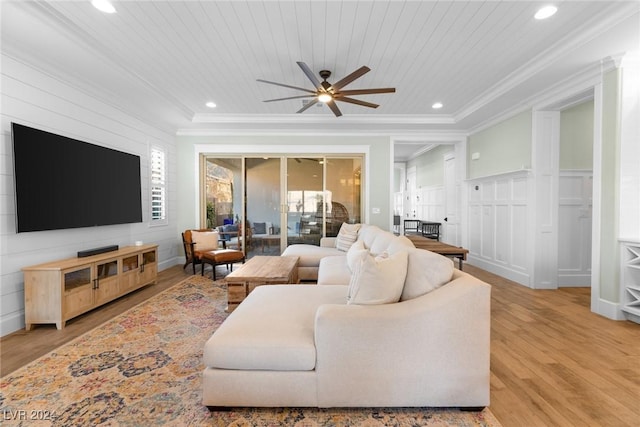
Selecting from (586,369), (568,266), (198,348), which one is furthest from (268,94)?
(568,266)

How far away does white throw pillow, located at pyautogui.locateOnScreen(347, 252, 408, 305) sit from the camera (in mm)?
1646

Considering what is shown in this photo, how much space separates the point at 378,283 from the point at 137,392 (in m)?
1.72

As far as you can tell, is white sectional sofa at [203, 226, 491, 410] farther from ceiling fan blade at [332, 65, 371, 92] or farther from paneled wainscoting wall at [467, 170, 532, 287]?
paneled wainscoting wall at [467, 170, 532, 287]

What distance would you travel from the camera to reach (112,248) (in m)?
3.54

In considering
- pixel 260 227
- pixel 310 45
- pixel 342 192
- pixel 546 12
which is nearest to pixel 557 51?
pixel 546 12

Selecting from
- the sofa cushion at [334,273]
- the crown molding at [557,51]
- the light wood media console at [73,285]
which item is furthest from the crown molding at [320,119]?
the light wood media console at [73,285]

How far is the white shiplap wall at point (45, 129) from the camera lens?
8.51 feet

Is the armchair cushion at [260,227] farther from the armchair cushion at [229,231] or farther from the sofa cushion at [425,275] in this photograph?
the sofa cushion at [425,275]

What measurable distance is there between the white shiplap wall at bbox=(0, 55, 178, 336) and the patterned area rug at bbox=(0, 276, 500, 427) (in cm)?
95

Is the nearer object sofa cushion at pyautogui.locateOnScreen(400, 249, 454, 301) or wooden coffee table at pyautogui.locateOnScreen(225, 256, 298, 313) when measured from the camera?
sofa cushion at pyautogui.locateOnScreen(400, 249, 454, 301)

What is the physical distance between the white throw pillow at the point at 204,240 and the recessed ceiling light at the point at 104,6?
11.2 ft

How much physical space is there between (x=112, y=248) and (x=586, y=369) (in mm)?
4951

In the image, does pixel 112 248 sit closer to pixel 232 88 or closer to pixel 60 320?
pixel 60 320

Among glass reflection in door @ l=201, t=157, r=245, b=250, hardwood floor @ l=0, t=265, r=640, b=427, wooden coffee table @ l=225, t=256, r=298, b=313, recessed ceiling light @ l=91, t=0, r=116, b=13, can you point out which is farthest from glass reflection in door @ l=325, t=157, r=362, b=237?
recessed ceiling light @ l=91, t=0, r=116, b=13
